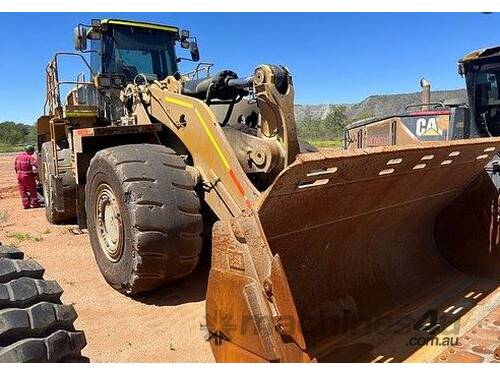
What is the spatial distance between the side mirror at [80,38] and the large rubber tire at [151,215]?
2.46 metres

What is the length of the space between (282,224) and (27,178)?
362 inches

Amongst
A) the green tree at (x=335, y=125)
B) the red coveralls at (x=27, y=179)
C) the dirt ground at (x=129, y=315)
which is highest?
the green tree at (x=335, y=125)

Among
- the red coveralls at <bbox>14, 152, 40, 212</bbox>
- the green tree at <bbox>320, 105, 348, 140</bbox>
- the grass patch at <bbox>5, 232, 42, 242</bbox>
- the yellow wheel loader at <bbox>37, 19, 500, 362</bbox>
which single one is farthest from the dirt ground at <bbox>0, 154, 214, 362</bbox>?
the green tree at <bbox>320, 105, 348, 140</bbox>

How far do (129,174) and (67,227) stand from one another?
451 cm

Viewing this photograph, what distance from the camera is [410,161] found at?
3410mm

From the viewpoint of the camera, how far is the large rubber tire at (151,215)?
4.11 meters

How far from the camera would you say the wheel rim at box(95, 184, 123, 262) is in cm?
460

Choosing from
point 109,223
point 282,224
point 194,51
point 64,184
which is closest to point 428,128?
point 194,51

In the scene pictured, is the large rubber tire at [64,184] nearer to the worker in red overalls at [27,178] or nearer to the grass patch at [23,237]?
the grass patch at [23,237]

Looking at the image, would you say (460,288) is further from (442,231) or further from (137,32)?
(137,32)

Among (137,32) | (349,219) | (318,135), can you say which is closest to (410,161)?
(349,219)

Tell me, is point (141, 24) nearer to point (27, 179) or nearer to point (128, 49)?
point (128, 49)

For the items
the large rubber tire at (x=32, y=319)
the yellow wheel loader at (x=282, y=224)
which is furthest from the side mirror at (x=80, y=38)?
the large rubber tire at (x=32, y=319)

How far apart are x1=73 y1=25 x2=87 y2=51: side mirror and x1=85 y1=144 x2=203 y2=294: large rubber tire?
246cm
